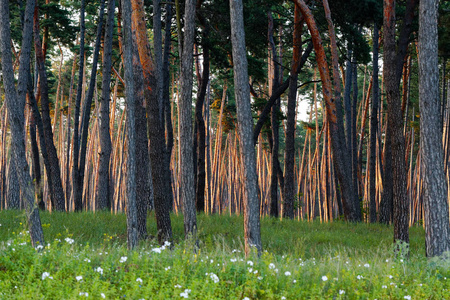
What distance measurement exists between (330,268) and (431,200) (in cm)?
238

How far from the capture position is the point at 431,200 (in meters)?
6.89

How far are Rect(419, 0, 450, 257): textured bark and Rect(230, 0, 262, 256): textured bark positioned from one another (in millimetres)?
2776

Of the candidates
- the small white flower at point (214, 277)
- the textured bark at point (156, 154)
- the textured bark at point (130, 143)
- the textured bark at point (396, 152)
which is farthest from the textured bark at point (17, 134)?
the textured bark at point (396, 152)

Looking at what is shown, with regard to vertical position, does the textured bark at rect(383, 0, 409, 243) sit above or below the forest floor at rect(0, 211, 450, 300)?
above

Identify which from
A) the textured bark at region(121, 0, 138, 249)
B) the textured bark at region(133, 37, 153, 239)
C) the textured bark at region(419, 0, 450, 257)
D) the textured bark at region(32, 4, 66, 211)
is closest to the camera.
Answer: the textured bark at region(419, 0, 450, 257)

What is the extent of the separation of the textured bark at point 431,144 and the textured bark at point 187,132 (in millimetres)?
4058

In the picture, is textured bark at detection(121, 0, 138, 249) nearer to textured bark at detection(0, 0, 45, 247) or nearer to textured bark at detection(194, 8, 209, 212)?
textured bark at detection(0, 0, 45, 247)

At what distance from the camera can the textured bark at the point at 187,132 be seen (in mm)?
8242

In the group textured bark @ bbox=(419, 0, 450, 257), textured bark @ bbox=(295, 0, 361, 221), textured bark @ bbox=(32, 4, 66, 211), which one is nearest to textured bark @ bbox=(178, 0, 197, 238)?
textured bark @ bbox=(419, 0, 450, 257)

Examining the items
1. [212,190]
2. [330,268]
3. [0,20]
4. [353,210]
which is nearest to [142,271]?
[330,268]

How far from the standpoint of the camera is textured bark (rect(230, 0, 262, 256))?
7.59 metres

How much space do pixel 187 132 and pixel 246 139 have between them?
135cm

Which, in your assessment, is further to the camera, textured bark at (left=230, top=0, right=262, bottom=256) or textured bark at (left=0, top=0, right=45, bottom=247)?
textured bark at (left=230, top=0, right=262, bottom=256)

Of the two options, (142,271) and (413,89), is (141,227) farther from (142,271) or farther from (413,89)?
(413,89)
